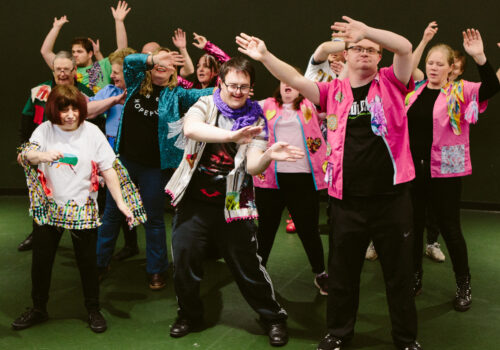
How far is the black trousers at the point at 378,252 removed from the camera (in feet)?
8.29

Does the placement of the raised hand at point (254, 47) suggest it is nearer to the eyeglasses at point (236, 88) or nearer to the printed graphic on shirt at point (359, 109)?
the eyeglasses at point (236, 88)

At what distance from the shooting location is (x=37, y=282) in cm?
296

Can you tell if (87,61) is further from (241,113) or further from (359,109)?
(359,109)

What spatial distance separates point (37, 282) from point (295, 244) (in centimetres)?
236

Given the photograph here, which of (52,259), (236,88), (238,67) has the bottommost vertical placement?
(52,259)

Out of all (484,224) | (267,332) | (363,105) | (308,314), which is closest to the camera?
(363,105)

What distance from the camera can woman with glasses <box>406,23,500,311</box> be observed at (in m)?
3.22

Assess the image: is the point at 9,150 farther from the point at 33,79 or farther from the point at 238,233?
the point at 238,233

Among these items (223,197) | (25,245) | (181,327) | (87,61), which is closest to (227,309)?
(181,327)

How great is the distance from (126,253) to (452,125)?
8.98 ft

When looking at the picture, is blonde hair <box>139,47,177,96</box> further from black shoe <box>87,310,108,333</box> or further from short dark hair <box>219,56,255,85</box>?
black shoe <box>87,310,108,333</box>

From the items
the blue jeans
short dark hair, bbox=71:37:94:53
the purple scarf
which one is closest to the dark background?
short dark hair, bbox=71:37:94:53

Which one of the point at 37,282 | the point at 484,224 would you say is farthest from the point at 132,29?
the point at 484,224

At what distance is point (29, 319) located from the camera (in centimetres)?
300
